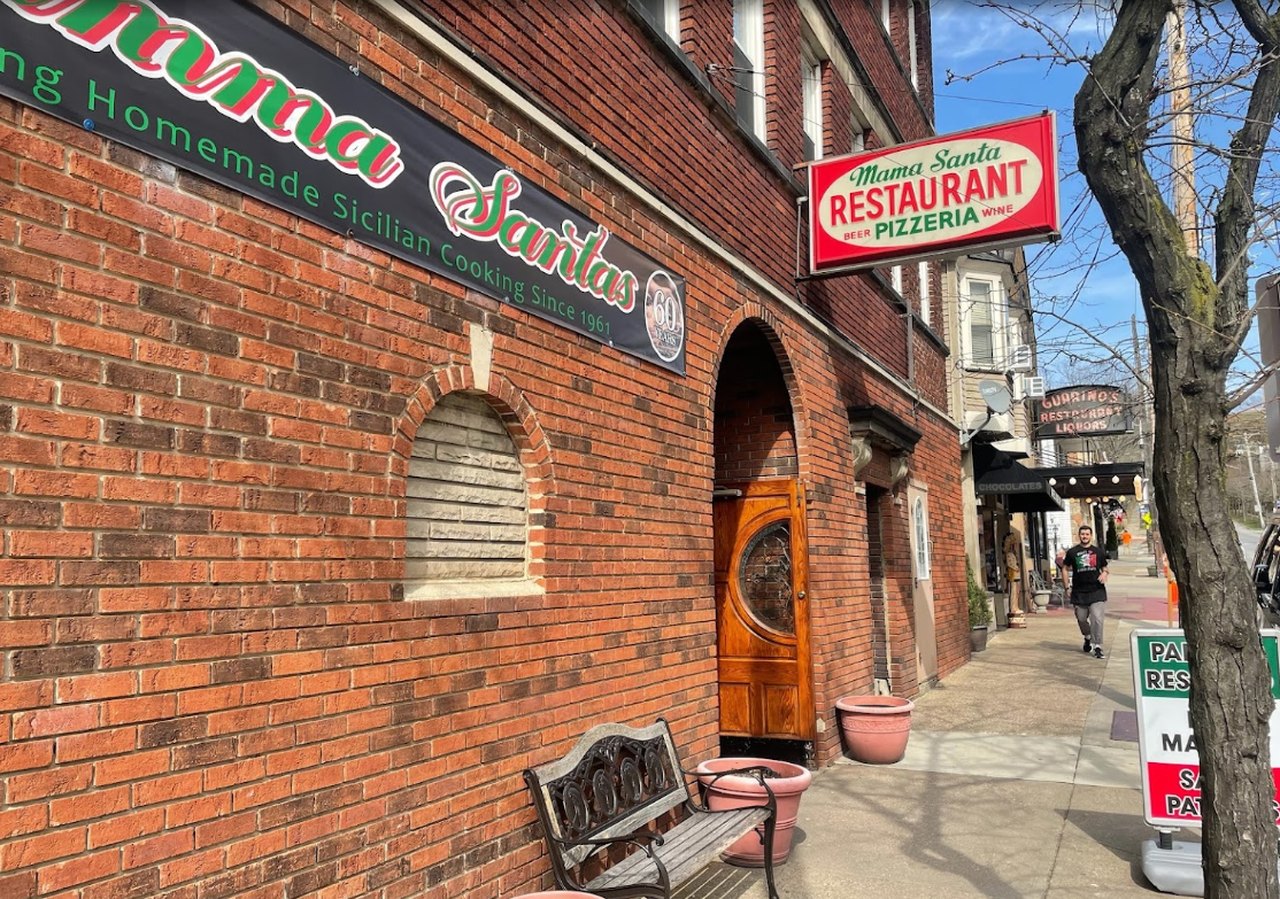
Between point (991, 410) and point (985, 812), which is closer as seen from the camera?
point (985, 812)

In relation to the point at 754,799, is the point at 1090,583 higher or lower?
higher

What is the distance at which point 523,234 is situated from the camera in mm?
4512

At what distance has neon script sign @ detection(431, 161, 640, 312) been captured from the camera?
406 cm

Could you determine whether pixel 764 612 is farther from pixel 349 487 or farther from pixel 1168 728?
pixel 349 487

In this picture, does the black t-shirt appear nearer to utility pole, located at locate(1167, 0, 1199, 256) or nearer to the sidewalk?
the sidewalk

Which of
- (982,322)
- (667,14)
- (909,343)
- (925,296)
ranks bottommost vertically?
(909,343)

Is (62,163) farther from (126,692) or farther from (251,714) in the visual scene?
(251,714)

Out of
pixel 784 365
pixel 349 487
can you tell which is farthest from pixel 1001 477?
pixel 349 487

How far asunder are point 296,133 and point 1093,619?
546 inches

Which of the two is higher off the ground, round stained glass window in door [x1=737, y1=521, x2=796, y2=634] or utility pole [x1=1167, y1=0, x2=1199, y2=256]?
utility pole [x1=1167, y1=0, x2=1199, y2=256]

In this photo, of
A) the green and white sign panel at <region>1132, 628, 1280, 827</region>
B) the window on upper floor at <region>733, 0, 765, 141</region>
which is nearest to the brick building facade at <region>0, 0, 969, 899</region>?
the window on upper floor at <region>733, 0, 765, 141</region>

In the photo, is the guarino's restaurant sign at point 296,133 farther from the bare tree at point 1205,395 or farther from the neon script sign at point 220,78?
the bare tree at point 1205,395

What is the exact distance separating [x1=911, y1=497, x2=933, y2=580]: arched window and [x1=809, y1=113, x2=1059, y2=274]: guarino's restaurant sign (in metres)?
4.60

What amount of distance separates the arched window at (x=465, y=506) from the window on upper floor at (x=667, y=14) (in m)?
3.50
